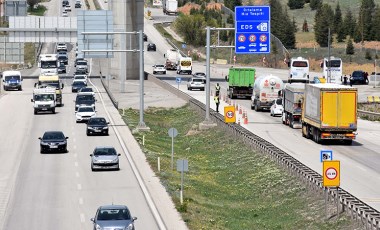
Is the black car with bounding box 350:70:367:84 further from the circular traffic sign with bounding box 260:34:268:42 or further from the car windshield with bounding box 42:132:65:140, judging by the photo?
the car windshield with bounding box 42:132:65:140

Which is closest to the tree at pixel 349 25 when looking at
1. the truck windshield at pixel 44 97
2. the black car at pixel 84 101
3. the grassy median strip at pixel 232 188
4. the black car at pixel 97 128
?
the black car at pixel 84 101

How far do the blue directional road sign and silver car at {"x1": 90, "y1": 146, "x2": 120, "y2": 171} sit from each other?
82.9ft

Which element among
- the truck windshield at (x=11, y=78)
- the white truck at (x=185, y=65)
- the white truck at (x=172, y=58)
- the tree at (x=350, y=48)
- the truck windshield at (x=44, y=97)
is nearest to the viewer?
the truck windshield at (x=44, y=97)

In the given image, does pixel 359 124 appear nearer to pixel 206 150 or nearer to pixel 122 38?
pixel 206 150

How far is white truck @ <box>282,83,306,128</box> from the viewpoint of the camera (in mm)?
73438

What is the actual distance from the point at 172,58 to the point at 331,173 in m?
118

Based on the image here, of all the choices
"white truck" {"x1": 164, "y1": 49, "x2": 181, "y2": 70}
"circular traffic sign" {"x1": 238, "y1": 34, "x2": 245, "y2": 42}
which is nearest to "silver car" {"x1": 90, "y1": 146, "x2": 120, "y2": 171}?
"circular traffic sign" {"x1": 238, "y1": 34, "x2": 245, "y2": 42}

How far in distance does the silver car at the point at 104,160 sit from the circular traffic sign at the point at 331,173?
19794mm

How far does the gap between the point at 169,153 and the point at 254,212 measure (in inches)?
895

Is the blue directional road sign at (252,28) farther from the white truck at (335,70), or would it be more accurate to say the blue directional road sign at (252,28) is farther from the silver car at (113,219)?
the silver car at (113,219)

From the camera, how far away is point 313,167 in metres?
52.6

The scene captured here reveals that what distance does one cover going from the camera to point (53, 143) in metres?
63.0

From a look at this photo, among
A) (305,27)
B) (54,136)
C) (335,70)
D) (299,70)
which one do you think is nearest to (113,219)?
(54,136)

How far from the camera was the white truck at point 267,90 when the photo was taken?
286 ft
